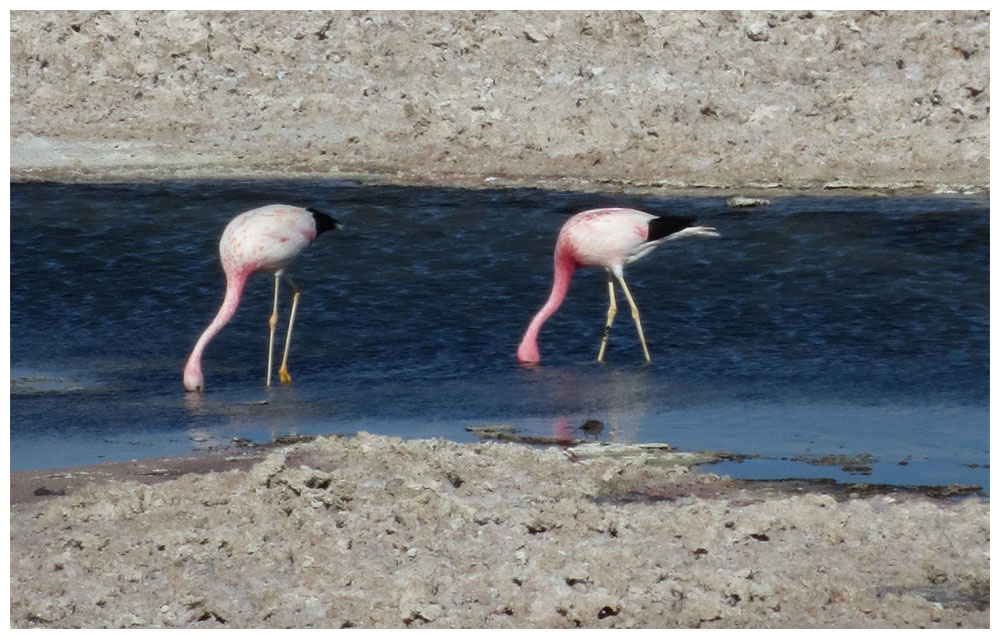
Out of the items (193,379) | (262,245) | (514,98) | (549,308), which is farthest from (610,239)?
(514,98)

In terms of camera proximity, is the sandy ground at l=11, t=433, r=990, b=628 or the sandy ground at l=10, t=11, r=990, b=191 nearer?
the sandy ground at l=11, t=433, r=990, b=628

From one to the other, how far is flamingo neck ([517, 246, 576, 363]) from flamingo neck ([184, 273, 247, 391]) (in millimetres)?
1901

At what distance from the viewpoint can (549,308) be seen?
1144 cm

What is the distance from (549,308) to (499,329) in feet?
1.82

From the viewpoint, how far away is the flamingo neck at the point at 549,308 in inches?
427

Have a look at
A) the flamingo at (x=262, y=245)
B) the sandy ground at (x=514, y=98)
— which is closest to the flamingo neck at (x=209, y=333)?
the flamingo at (x=262, y=245)

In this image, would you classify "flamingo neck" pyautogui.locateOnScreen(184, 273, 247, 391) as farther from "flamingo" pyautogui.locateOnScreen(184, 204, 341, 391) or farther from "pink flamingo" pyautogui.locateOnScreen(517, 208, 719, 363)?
"pink flamingo" pyautogui.locateOnScreen(517, 208, 719, 363)

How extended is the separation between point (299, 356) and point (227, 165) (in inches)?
324

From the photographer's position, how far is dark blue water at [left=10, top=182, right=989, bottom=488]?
8820 millimetres

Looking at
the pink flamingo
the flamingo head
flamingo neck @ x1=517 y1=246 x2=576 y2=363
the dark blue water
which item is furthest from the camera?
the pink flamingo

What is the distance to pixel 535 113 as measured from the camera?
1961 centimetres

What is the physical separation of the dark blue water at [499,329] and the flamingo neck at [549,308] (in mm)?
127

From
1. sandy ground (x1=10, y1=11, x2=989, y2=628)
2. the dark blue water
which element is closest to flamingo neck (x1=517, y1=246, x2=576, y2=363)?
the dark blue water

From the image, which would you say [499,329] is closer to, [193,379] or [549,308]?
[549,308]
